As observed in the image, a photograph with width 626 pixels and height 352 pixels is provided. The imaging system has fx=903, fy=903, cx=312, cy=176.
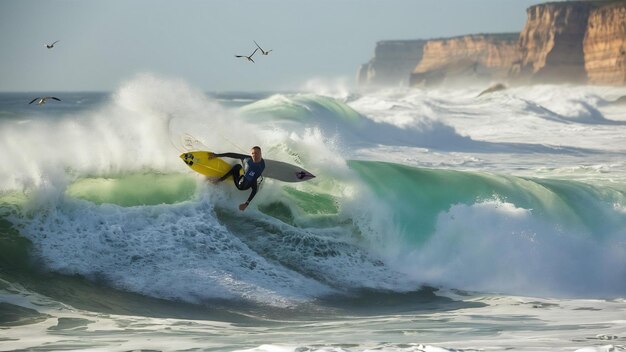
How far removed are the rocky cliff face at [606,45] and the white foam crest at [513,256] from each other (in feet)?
242

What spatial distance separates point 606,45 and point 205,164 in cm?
8361

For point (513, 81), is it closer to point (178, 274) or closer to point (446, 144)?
point (446, 144)

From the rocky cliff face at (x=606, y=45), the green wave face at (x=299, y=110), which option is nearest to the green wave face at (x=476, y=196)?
the green wave face at (x=299, y=110)

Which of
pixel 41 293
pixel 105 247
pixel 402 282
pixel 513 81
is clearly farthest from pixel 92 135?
pixel 513 81

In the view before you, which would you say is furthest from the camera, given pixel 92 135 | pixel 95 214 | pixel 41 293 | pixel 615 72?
pixel 615 72

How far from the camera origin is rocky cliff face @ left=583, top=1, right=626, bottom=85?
85562mm

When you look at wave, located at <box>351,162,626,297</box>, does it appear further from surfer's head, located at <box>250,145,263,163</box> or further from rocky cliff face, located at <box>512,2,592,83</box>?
rocky cliff face, located at <box>512,2,592,83</box>

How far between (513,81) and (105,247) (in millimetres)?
99598

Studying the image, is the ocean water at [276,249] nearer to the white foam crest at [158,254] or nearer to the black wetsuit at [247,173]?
the white foam crest at [158,254]

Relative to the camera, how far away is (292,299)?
10.6 meters

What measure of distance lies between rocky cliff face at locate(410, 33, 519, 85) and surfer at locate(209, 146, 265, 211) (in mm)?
128087

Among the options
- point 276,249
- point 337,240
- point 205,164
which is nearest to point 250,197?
point 276,249

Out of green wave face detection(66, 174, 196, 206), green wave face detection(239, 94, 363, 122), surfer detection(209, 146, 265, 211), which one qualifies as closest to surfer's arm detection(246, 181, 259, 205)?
surfer detection(209, 146, 265, 211)

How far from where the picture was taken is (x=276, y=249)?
1218 cm
